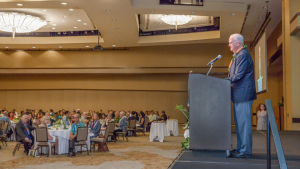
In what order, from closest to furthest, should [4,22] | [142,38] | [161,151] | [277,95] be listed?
[161,151]
[4,22]
[142,38]
[277,95]

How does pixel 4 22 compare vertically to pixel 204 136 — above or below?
above

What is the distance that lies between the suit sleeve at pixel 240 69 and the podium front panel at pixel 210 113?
138mm

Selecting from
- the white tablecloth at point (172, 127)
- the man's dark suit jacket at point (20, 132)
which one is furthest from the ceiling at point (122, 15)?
the white tablecloth at point (172, 127)

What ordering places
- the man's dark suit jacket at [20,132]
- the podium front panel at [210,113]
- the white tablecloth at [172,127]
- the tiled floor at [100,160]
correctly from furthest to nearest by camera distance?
the white tablecloth at [172,127]
the man's dark suit jacket at [20,132]
the tiled floor at [100,160]
the podium front panel at [210,113]

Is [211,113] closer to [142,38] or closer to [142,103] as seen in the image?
[142,38]

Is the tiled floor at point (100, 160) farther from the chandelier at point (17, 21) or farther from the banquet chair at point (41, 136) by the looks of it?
the chandelier at point (17, 21)

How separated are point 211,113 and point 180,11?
7.76 meters

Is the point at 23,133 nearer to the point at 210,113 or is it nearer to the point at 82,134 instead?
the point at 82,134

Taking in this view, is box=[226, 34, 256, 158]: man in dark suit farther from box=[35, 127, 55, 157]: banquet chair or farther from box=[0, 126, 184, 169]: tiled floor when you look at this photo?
box=[35, 127, 55, 157]: banquet chair

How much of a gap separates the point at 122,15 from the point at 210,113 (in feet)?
27.7

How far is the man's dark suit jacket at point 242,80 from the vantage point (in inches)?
113

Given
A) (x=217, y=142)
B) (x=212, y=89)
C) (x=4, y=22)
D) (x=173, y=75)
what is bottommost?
(x=217, y=142)

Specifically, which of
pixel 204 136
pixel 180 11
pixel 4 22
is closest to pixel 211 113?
pixel 204 136

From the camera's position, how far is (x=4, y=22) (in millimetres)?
11180
